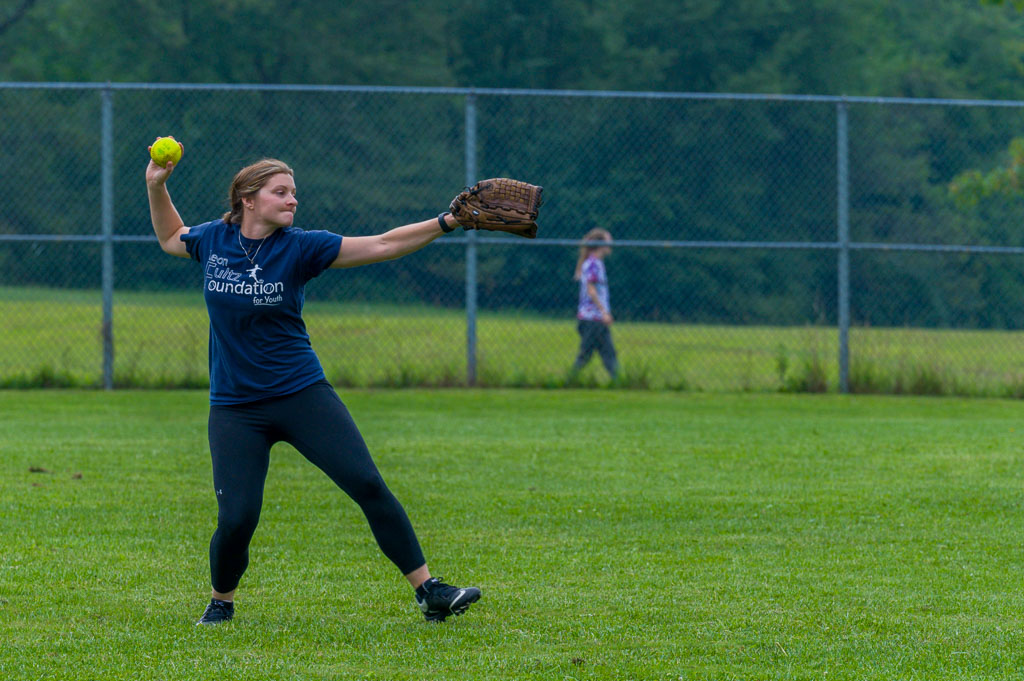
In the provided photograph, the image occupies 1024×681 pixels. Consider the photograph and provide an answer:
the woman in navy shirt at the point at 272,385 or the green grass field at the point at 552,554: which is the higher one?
the woman in navy shirt at the point at 272,385

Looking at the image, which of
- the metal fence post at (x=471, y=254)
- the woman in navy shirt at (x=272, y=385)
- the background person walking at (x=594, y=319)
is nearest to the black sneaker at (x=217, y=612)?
the woman in navy shirt at (x=272, y=385)

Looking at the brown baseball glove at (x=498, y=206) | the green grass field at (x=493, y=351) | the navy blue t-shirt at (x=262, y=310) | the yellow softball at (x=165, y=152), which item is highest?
the yellow softball at (x=165, y=152)

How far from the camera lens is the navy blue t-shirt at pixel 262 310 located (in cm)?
503

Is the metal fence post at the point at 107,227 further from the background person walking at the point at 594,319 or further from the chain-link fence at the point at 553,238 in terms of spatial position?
the background person walking at the point at 594,319

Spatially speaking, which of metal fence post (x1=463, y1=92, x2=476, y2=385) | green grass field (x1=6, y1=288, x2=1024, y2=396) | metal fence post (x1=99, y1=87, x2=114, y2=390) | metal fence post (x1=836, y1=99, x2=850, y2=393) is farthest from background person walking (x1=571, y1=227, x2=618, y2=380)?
metal fence post (x1=99, y1=87, x2=114, y2=390)

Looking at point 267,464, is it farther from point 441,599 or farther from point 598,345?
point 598,345

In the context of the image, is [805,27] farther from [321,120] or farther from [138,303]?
[138,303]

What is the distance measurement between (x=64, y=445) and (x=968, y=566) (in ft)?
20.2

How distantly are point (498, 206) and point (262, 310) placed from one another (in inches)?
37.3

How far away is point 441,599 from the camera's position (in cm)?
506

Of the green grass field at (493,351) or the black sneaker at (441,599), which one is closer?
the black sneaker at (441,599)

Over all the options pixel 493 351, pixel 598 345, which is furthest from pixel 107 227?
pixel 598 345

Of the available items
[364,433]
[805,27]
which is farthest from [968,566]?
[805,27]

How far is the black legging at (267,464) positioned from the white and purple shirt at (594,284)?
28.8ft
